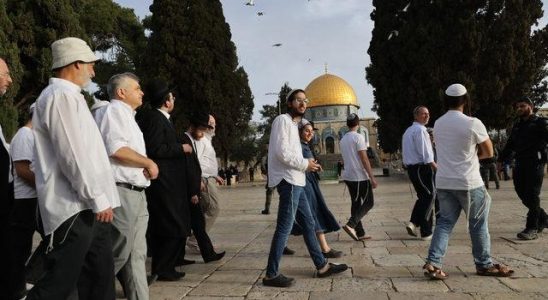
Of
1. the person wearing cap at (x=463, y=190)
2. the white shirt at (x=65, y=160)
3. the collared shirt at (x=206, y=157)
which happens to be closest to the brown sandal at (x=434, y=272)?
the person wearing cap at (x=463, y=190)

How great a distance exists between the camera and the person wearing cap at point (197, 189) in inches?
205

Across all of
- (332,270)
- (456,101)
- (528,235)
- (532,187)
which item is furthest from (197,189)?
(532,187)

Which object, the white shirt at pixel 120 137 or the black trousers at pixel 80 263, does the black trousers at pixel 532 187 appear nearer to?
the white shirt at pixel 120 137

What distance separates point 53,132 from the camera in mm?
2604

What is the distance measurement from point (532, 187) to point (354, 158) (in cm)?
230

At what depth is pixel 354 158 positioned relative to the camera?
277 inches

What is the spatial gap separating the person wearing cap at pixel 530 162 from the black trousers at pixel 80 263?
538cm

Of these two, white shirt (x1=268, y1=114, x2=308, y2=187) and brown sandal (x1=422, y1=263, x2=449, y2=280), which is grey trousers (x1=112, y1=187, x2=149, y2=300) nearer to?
white shirt (x1=268, y1=114, x2=308, y2=187)

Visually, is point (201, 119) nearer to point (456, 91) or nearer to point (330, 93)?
point (456, 91)

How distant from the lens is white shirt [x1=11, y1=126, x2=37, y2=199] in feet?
13.2

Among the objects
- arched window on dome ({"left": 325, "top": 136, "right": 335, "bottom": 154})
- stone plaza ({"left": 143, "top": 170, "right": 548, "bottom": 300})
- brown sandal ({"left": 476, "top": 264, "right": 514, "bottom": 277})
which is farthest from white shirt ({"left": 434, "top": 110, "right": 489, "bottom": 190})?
arched window on dome ({"left": 325, "top": 136, "right": 335, "bottom": 154})

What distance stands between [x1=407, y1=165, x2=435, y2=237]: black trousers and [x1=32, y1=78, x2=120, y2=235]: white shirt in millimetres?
5046

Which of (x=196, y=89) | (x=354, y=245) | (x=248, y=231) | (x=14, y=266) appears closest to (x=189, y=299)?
(x=14, y=266)

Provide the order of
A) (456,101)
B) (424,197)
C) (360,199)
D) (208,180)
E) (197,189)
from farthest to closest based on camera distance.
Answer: (360,199) → (424,197) → (208,180) → (197,189) → (456,101)
